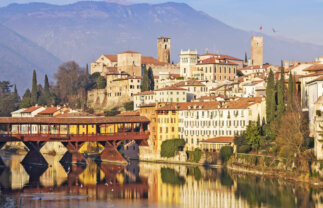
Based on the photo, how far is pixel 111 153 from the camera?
307ft

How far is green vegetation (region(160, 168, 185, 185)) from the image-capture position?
2803 inches

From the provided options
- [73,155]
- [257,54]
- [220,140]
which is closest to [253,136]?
[220,140]

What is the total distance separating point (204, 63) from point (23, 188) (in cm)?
6730

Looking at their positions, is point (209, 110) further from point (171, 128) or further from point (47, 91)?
point (47, 91)

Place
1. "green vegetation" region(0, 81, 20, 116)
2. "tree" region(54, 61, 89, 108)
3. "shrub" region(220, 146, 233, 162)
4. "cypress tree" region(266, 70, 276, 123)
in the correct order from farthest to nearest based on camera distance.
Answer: "green vegetation" region(0, 81, 20, 116)
"tree" region(54, 61, 89, 108)
"shrub" region(220, 146, 233, 162)
"cypress tree" region(266, 70, 276, 123)

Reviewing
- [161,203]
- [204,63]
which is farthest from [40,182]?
[204,63]

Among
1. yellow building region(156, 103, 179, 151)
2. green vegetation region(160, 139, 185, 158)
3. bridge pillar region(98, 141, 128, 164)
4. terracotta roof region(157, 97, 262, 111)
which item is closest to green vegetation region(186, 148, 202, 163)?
green vegetation region(160, 139, 185, 158)

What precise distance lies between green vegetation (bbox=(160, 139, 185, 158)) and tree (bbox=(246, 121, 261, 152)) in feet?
40.0

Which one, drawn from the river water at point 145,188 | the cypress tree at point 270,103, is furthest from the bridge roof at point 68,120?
the cypress tree at point 270,103

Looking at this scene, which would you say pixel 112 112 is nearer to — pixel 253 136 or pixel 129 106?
pixel 129 106

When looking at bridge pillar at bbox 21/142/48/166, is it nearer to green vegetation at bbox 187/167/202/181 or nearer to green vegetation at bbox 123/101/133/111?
green vegetation at bbox 187/167/202/181

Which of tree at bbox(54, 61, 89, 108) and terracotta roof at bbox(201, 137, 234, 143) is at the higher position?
tree at bbox(54, 61, 89, 108)

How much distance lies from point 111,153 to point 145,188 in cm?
2545

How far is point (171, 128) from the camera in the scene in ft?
305
